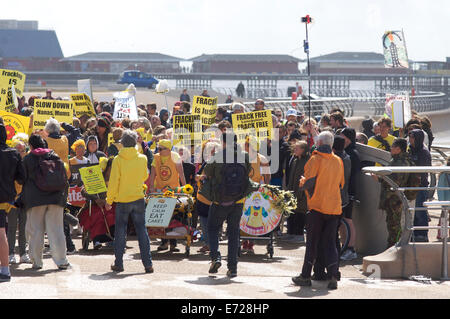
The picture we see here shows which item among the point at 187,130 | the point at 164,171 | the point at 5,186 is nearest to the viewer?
the point at 5,186

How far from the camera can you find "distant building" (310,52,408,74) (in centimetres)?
16588

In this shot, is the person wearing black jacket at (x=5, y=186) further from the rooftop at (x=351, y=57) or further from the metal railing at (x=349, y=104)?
the rooftop at (x=351, y=57)

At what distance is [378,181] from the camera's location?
432 inches

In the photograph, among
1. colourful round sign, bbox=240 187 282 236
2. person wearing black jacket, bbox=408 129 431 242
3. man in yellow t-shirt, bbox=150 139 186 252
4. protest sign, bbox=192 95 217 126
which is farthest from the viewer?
protest sign, bbox=192 95 217 126

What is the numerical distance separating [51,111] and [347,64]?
159064 mm

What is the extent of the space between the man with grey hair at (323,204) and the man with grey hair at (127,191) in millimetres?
1784

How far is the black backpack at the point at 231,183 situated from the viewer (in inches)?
385

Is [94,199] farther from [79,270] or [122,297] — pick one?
[122,297]

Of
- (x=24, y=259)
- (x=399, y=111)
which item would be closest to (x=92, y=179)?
(x=24, y=259)

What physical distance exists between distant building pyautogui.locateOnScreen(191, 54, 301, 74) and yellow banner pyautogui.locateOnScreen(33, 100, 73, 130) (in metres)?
136

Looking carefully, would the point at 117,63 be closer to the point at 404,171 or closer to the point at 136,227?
the point at 136,227

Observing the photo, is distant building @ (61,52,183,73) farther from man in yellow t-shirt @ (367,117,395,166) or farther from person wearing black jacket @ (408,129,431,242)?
person wearing black jacket @ (408,129,431,242)

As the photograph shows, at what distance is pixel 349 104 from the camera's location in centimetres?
3500

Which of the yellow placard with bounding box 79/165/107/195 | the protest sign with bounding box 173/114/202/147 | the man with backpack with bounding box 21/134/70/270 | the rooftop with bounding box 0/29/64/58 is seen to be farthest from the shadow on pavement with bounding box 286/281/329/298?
the rooftop with bounding box 0/29/64/58
